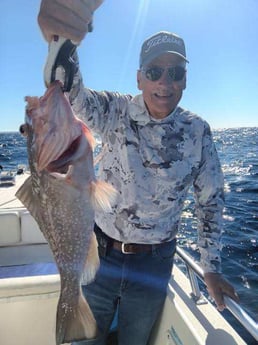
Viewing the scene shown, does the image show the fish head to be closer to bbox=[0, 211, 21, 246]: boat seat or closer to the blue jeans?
the blue jeans

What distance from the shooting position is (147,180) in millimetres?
2420

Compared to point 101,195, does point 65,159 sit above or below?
above

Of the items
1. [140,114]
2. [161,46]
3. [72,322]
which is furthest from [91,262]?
[161,46]

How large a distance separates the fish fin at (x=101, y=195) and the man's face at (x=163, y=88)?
2.89 feet

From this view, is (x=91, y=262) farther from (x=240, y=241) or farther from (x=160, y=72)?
(x=240, y=241)

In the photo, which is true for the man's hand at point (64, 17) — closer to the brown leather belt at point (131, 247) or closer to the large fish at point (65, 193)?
the large fish at point (65, 193)

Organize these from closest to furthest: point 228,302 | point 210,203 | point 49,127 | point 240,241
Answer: point 49,127, point 228,302, point 210,203, point 240,241

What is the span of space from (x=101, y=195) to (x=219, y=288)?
3.78 feet

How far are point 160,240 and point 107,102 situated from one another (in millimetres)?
1039

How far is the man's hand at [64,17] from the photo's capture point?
147 centimetres

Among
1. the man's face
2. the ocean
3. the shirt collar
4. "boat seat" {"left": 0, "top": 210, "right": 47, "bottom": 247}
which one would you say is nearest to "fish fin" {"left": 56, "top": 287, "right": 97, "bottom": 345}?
the shirt collar

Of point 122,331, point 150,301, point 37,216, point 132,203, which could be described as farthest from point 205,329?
point 37,216

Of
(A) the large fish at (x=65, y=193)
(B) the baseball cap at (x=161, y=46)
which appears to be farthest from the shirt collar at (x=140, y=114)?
(A) the large fish at (x=65, y=193)

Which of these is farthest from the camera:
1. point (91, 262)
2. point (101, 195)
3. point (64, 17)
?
point (91, 262)
